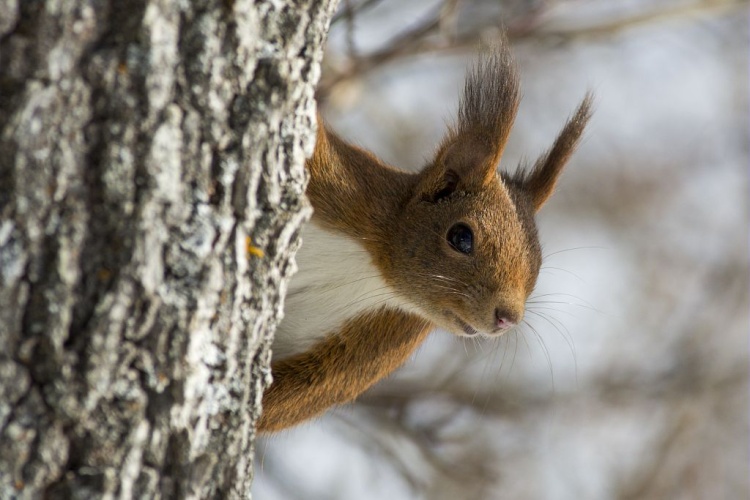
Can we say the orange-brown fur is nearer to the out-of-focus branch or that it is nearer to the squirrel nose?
the squirrel nose

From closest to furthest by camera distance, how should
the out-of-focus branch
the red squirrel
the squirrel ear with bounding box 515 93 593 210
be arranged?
the red squirrel < the squirrel ear with bounding box 515 93 593 210 < the out-of-focus branch

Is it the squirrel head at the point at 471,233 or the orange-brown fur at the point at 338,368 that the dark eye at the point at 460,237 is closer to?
the squirrel head at the point at 471,233

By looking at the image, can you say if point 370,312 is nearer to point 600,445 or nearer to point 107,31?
point 107,31

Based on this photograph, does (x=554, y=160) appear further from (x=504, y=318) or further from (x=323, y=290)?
(x=323, y=290)

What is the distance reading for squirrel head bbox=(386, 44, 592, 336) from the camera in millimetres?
2594

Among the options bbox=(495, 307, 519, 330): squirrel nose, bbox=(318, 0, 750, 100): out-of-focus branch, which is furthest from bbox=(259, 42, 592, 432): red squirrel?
bbox=(318, 0, 750, 100): out-of-focus branch

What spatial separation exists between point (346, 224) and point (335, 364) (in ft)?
1.39

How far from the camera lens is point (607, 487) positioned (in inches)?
248

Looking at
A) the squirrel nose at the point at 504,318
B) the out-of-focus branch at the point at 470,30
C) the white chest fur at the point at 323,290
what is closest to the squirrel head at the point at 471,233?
the squirrel nose at the point at 504,318

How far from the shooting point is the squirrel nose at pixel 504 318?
2.56 metres

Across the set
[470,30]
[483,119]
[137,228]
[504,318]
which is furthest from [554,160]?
[137,228]

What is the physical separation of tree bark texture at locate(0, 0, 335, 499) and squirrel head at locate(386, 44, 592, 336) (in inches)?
40.6

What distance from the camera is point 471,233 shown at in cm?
268

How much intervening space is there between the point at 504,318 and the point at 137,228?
1.38 metres
